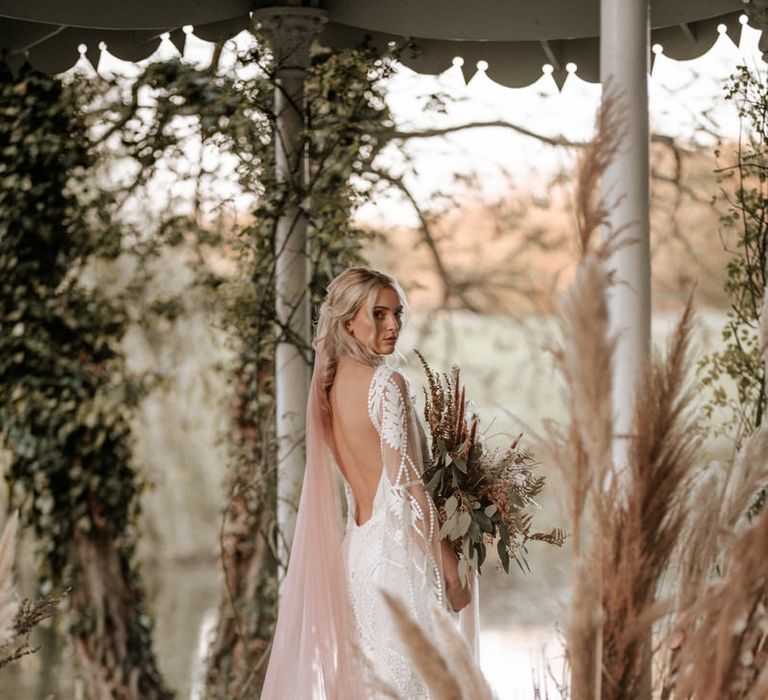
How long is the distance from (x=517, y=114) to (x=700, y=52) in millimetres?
3410

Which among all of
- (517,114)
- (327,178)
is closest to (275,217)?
(327,178)

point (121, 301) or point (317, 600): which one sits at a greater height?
point (121, 301)

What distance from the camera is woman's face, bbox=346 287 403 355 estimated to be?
147 inches

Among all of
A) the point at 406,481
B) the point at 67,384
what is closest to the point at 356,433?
the point at 406,481

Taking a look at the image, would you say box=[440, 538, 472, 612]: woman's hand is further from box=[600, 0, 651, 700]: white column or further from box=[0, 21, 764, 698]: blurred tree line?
box=[0, 21, 764, 698]: blurred tree line

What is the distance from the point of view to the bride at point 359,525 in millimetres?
3656

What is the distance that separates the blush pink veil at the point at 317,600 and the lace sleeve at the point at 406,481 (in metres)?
0.22

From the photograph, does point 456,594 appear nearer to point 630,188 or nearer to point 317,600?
point 317,600

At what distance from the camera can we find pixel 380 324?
3754 millimetres

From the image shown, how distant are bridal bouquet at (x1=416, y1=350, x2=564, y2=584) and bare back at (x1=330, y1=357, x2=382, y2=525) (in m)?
0.20

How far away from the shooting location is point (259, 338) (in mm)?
5387

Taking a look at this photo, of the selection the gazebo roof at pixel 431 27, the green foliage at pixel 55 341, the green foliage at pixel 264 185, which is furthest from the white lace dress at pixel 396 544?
the green foliage at pixel 55 341

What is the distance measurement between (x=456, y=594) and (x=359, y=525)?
0.38 m

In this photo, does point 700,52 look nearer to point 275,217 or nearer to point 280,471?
point 275,217
